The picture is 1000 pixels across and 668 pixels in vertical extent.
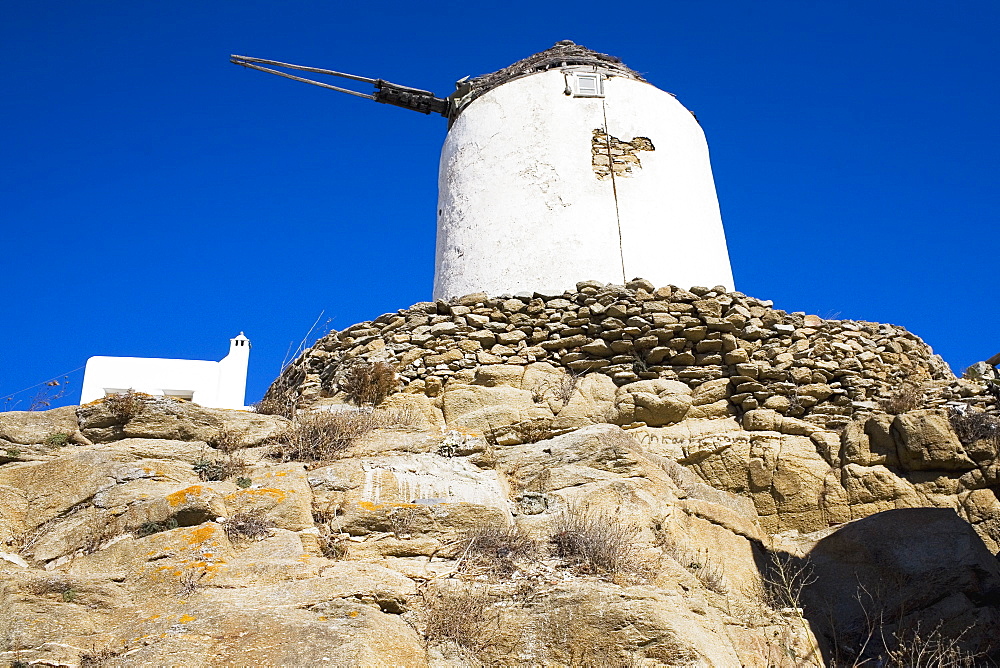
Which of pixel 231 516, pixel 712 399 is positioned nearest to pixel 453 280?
pixel 712 399

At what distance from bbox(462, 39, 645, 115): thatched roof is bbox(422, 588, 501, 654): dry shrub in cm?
788

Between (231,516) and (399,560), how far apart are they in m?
0.95

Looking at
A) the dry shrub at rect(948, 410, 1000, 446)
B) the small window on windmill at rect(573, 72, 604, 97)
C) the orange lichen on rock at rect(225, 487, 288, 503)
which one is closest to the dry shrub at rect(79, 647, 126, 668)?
the orange lichen on rock at rect(225, 487, 288, 503)

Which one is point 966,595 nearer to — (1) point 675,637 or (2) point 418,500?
(1) point 675,637

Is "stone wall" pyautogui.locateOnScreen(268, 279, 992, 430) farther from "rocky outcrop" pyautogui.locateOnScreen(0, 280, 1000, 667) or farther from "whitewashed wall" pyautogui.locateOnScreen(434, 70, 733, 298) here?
"whitewashed wall" pyautogui.locateOnScreen(434, 70, 733, 298)

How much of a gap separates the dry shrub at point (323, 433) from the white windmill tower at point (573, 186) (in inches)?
132

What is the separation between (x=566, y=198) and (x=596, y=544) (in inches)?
221

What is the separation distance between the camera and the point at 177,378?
14.9 metres

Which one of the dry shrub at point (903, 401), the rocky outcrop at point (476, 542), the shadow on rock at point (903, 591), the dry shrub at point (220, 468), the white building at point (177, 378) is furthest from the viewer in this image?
the white building at point (177, 378)

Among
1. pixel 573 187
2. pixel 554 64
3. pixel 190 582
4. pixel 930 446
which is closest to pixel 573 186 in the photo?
pixel 573 187

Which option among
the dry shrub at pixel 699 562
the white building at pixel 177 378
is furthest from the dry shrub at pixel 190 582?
the white building at pixel 177 378

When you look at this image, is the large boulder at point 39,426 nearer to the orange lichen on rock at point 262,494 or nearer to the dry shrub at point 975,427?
the orange lichen on rock at point 262,494

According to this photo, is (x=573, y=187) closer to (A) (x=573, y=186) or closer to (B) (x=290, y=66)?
(A) (x=573, y=186)

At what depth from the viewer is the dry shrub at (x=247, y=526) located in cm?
466
